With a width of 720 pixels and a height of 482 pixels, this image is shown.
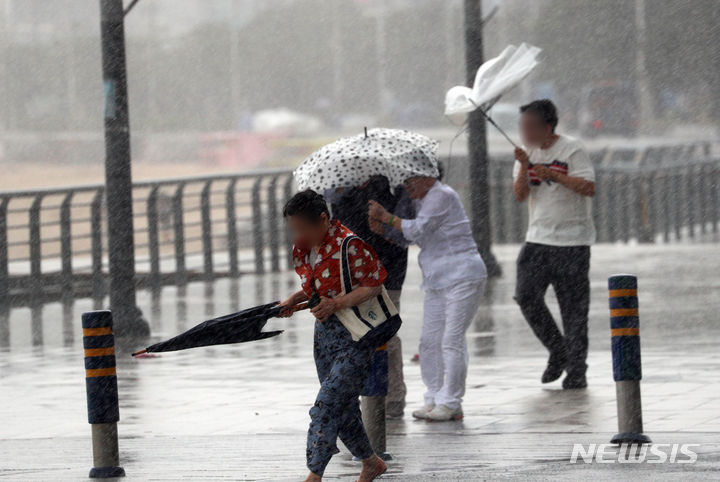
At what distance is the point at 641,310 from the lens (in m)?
13.8

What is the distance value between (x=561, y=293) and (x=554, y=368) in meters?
0.49

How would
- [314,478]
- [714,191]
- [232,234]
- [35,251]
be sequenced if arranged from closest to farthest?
[314,478] < [35,251] < [232,234] < [714,191]

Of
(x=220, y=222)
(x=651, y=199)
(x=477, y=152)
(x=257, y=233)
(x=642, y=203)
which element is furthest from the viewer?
(x=651, y=199)

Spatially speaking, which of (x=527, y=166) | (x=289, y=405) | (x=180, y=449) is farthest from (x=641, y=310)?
(x=180, y=449)

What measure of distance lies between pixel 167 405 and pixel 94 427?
94.8 inches

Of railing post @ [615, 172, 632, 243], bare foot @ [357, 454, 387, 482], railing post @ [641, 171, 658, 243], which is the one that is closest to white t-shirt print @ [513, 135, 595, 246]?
bare foot @ [357, 454, 387, 482]

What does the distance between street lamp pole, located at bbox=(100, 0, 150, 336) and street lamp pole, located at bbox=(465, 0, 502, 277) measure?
5.18 meters

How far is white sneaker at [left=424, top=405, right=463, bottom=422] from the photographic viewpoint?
27.0ft

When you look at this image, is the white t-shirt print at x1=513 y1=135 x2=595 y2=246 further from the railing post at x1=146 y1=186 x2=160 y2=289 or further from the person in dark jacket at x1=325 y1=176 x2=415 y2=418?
the railing post at x1=146 y1=186 x2=160 y2=289

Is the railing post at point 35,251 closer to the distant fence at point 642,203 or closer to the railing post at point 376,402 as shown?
the distant fence at point 642,203

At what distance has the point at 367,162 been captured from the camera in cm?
809

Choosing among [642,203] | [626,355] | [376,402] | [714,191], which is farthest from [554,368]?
[714,191]

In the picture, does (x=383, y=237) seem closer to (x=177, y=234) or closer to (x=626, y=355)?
(x=626, y=355)

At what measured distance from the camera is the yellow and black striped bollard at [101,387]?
673 centimetres
